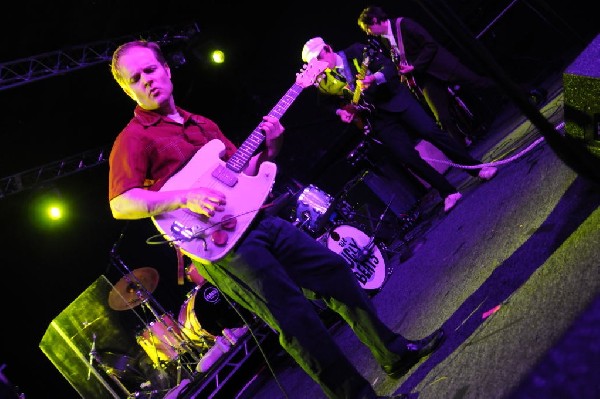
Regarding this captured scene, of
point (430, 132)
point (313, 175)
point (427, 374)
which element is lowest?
point (427, 374)

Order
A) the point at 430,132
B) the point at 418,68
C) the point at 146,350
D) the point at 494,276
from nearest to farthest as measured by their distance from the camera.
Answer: the point at 494,276 → the point at 430,132 → the point at 418,68 → the point at 146,350

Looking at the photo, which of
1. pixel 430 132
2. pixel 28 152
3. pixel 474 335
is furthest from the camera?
pixel 28 152

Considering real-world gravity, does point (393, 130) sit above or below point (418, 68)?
below

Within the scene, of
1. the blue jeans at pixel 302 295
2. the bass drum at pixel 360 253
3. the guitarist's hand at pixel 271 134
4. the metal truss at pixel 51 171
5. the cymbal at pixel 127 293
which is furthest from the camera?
the metal truss at pixel 51 171

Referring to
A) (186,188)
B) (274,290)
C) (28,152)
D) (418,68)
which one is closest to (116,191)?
(186,188)

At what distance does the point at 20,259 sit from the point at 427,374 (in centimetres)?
856

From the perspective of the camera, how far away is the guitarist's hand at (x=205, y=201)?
2162 millimetres

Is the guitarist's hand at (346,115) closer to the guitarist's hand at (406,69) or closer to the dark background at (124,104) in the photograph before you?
the guitarist's hand at (406,69)

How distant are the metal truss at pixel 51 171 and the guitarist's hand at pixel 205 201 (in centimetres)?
702

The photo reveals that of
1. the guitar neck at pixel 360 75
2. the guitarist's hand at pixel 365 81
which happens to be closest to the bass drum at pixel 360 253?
the guitar neck at pixel 360 75

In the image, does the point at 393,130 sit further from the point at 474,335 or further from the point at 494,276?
the point at 474,335

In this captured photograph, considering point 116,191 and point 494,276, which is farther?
point 494,276

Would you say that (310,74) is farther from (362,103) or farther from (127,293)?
(127,293)

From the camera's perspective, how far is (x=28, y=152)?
7953mm
